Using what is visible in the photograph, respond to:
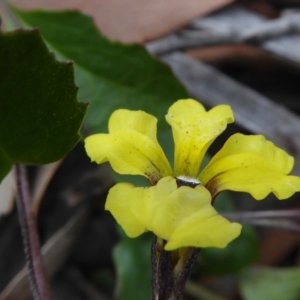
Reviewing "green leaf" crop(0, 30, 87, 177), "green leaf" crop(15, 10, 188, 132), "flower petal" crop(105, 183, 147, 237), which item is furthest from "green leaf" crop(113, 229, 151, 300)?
"flower petal" crop(105, 183, 147, 237)

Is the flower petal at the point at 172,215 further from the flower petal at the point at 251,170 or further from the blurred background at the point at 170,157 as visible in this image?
the blurred background at the point at 170,157

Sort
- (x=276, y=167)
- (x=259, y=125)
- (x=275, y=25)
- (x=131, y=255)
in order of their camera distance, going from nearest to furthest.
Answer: (x=276, y=167) → (x=131, y=255) → (x=259, y=125) → (x=275, y=25)

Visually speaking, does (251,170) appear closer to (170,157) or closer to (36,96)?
(36,96)

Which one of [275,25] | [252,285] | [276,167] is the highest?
[276,167]

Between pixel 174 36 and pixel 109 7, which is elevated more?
pixel 109 7

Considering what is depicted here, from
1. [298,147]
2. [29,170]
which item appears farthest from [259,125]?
[29,170]

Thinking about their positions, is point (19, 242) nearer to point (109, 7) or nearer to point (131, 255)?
point (131, 255)
